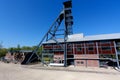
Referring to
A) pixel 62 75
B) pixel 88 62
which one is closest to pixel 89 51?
pixel 88 62

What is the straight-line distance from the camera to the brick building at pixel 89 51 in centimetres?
2575

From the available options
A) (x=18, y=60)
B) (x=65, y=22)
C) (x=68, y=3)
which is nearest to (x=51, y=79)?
(x=65, y=22)

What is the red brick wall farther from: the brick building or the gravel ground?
the gravel ground

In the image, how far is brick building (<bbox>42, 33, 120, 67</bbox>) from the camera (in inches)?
1014

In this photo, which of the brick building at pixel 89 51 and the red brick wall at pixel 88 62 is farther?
the red brick wall at pixel 88 62

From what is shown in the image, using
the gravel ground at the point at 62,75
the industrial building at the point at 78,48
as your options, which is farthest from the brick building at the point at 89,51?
the gravel ground at the point at 62,75

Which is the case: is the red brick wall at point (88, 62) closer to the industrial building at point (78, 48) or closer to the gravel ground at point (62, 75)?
the industrial building at point (78, 48)

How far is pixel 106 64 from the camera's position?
2600cm

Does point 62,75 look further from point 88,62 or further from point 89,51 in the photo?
point 89,51

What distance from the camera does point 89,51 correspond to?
27750 mm

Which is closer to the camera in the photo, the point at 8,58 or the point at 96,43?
the point at 96,43

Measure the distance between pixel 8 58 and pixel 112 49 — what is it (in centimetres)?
4024

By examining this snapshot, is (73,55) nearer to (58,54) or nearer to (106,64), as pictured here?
(58,54)

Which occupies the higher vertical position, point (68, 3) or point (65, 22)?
point (68, 3)
